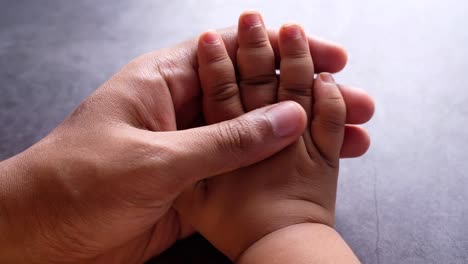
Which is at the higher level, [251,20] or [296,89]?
[251,20]

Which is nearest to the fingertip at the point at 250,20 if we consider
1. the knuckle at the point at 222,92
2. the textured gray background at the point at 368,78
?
the knuckle at the point at 222,92

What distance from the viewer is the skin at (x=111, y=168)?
688 mm

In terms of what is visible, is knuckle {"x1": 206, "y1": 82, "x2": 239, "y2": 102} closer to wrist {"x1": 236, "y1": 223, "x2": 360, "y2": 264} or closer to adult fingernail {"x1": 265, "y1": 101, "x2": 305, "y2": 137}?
adult fingernail {"x1": 265, "y1": 101, "x2": 305, "y2": 137}

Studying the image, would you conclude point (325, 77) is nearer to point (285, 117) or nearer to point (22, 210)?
point (285, 117)

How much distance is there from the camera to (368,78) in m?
1.12

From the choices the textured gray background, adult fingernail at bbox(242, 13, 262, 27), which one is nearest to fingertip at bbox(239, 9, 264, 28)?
adult fingernail at bbox(242, 13, 262, 27)

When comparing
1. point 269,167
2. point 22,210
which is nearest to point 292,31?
point 269,167

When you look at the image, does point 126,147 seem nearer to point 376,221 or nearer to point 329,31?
point 376,221

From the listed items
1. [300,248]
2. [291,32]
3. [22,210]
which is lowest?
[300,248]

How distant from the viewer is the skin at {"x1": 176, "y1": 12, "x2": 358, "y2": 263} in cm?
79

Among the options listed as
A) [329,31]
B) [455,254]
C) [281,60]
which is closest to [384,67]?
[329,31]

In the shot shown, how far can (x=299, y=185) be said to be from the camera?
0.84 meters

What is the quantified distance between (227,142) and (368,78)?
54 cm

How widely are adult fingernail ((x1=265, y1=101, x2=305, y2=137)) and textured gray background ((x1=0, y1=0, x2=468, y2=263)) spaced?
0.23m
